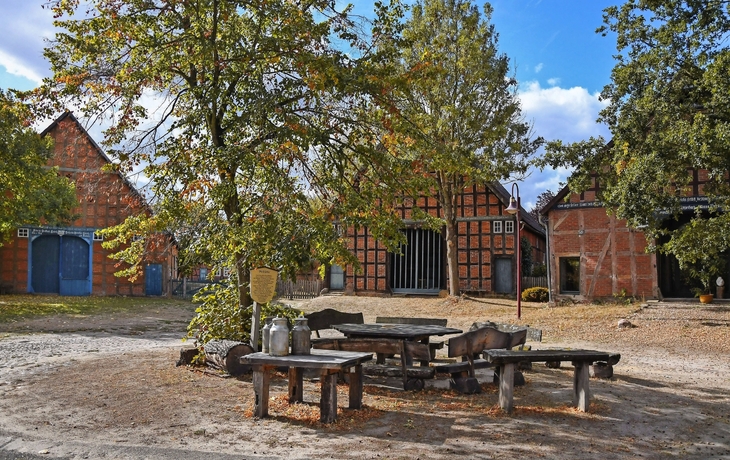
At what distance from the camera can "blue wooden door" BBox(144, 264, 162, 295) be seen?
2991 centimetres

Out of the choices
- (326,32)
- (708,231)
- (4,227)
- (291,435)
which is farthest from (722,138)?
(4,227)

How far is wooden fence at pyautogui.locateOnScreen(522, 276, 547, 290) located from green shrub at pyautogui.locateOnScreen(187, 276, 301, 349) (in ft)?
59.7

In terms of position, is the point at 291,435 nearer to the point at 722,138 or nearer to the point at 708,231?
the point at 722,138

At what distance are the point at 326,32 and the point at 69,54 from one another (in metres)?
3.97

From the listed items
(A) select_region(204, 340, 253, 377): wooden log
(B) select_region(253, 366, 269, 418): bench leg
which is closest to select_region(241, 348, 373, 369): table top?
(B) select_region(253, 366, 269, 418): bench leg

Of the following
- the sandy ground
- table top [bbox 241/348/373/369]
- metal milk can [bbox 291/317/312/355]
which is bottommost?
the sandy ground

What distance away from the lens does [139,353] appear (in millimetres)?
11602

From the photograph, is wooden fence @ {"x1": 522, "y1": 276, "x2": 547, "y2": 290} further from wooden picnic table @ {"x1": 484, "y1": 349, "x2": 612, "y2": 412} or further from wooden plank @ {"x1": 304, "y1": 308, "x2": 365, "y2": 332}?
wooden picnic table @ {"x1": 484, "y1": 349, "x2": 612, "y2": 412}

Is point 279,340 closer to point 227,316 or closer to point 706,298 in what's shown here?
point 227,316

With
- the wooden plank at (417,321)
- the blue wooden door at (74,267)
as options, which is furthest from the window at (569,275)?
the blue wooden door at (74,267)

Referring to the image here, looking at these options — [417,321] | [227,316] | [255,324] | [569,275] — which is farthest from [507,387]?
[569,275]

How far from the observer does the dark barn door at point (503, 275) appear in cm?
2664

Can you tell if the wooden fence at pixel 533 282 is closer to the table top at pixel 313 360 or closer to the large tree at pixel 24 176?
the large tree at pixel 24 176

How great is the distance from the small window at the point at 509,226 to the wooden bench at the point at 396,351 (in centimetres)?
1929
